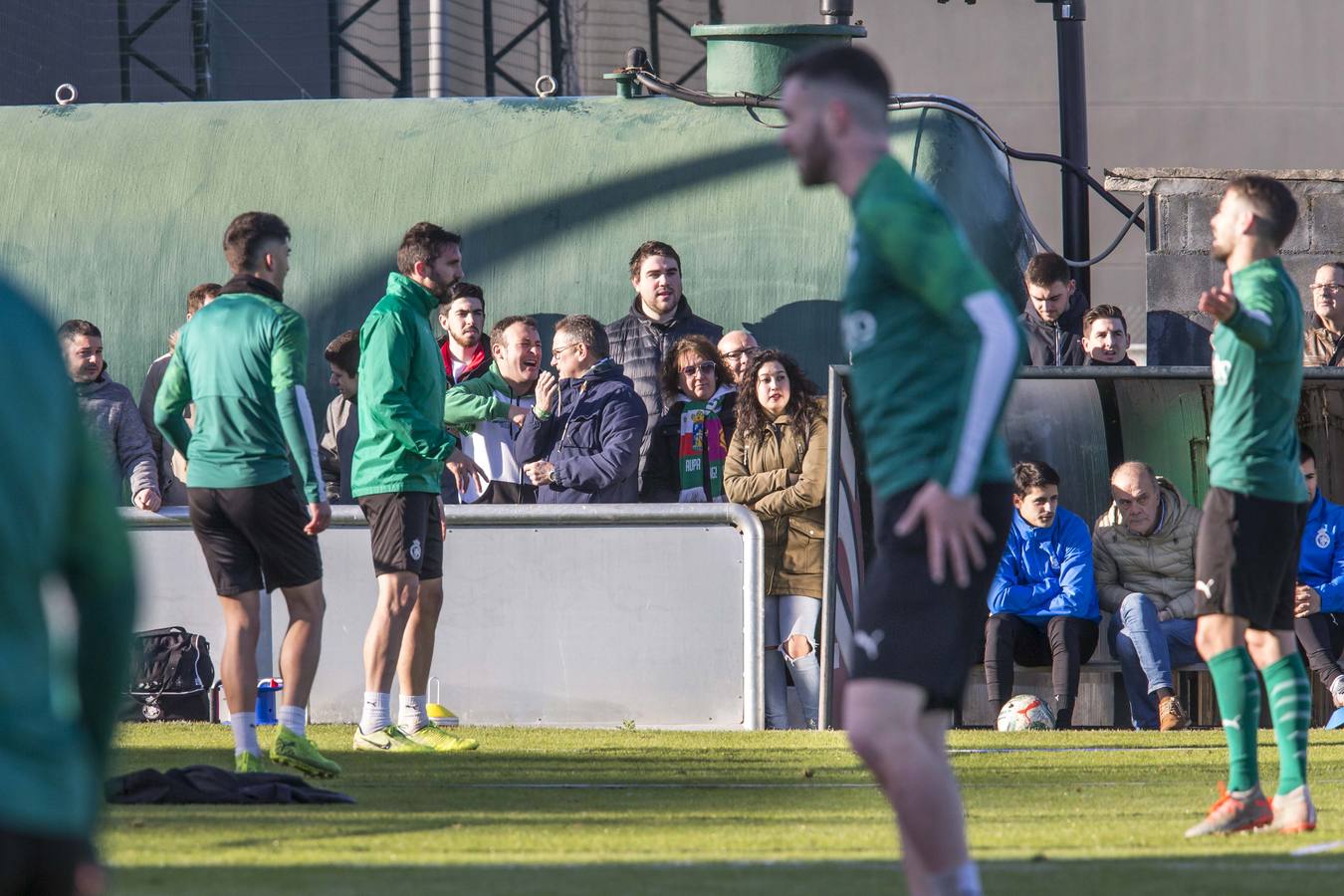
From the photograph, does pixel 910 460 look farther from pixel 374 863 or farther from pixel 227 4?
pixel 227 4

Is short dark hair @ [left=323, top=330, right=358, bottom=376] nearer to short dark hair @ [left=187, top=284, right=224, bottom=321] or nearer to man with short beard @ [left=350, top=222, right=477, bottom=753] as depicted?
short dark hair @ [left=187, top=284, right=224, bottom=321]

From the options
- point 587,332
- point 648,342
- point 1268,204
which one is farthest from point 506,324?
point 1268,204

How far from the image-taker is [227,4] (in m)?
20.3

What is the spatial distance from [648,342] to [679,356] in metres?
0.49

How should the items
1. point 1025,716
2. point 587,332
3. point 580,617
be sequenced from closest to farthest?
point 1025,716
point 580,617
point 587,332

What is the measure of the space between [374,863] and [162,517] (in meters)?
5.54

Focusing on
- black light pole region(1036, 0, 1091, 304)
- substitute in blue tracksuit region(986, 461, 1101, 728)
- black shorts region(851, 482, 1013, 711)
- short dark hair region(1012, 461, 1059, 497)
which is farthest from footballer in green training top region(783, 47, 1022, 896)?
black light pole region(1036, 0, 1091, 304)

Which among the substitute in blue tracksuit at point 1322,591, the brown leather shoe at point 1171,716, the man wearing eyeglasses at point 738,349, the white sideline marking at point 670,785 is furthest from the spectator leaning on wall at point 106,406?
the substitute in blue tracksuit at point 1322,591

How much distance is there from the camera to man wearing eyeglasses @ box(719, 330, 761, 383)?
11.2 meters

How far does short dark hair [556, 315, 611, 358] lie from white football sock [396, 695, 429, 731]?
2688 millimetres

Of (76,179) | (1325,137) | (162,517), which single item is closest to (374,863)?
(162,517)

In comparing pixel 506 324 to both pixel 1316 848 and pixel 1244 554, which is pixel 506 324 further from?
pixel 1316 848

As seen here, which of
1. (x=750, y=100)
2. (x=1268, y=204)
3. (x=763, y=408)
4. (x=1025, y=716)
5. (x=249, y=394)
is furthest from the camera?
(x=750, y=100)

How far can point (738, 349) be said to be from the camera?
11.3 metres
